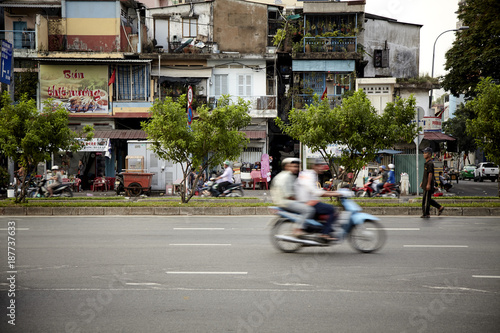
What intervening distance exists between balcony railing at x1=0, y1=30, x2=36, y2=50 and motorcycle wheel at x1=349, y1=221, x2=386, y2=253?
3053 centimetres

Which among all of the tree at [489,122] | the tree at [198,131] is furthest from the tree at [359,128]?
the tree at [489,122]

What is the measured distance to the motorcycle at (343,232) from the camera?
853cm

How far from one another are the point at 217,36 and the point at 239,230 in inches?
970

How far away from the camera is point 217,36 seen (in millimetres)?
34531

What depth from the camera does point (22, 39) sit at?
3384 centimetres

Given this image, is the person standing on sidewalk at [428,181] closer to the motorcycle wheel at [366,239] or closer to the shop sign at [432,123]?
the motorcycle wheel at [366,239]

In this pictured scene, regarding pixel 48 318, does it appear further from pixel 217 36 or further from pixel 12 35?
pixel 12 35

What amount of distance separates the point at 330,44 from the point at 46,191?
19.9 metres

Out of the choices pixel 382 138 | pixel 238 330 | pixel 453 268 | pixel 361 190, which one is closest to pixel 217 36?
pixel 361 190

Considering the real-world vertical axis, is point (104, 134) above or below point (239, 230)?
above

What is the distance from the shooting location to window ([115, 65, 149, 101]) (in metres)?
33.1

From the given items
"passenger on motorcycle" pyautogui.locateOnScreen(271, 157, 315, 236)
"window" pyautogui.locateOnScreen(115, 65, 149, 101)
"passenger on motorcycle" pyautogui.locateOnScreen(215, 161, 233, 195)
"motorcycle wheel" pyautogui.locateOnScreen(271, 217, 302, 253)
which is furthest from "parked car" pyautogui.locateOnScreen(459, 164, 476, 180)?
"motorcycle wheel" pyautogui.locateOnScreen(271, 217, 302, 253)

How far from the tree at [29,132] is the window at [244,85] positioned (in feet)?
56.4

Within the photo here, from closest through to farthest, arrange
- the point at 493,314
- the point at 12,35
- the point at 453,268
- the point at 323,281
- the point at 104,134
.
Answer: the point at 493,314, the point at 323,281, the point at 453,268, the point at 104,134, the point at 12,35
